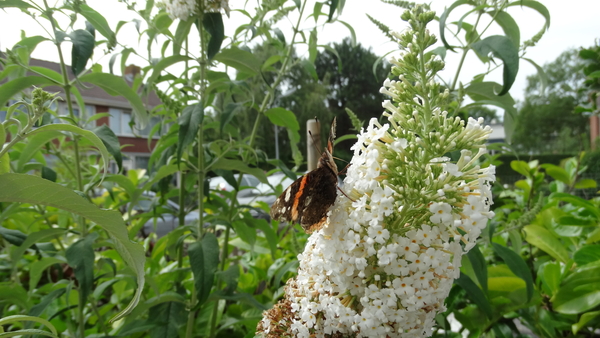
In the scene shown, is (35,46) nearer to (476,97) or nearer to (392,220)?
(392,220)

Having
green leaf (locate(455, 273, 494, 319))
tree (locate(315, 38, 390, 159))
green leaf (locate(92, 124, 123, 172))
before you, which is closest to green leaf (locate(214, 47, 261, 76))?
green leaf (locate(92, 124, 123, 172))

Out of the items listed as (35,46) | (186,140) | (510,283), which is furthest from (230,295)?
(35,46)

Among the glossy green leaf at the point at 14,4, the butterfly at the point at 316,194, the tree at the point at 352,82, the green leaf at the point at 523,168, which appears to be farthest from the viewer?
the tree at the point at 352,82

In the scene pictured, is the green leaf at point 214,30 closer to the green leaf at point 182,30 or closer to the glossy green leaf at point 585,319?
the green leaf at point 182,30

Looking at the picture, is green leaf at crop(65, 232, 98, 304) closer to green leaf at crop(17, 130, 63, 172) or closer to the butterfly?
green leaf at crop(17, 130, 63, 172)

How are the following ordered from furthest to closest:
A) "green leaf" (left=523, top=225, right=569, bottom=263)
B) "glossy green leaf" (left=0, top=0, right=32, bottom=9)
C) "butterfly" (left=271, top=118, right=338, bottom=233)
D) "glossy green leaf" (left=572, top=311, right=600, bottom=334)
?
"green leaf" (left=523, top=225, right=569, bottom=263) → "glossy green leaf" (left=572, top=311, right=600, bottom=334) → "glossy green leaf" (left=0, top=0, right=32, bottom=9) → "butterfly" (left=271, top=118, right=338, bottom=233)

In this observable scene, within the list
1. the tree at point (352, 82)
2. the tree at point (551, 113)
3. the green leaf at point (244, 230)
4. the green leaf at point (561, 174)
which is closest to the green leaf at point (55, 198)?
the green leaf at point (244, 230)
